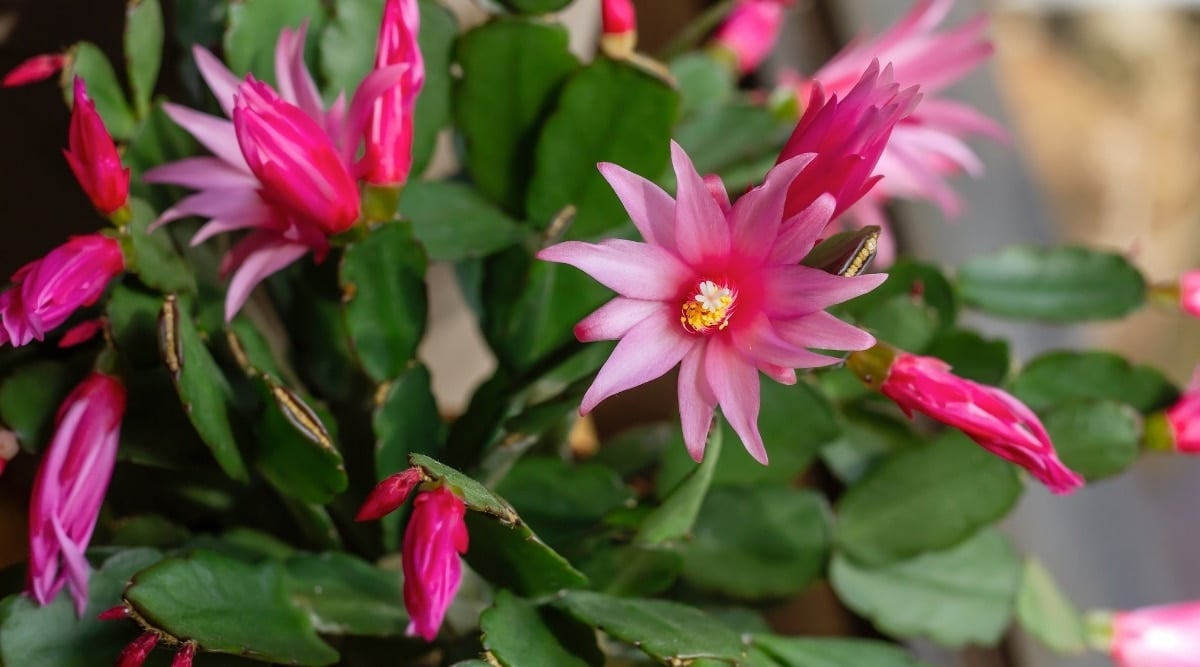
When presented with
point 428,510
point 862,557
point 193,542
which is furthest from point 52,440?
point 862,557

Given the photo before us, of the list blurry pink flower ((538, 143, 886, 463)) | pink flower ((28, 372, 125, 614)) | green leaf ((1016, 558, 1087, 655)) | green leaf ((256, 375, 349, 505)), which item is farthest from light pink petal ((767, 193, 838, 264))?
green leaf ((1016, 558, 1087, 655))

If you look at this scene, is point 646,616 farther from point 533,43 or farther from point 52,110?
point 52,110

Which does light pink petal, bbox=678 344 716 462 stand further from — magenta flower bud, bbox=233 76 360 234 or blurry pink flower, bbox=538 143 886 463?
magenta flower bud, bbox=233 76 360 234

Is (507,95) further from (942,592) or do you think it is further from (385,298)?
(942,592)

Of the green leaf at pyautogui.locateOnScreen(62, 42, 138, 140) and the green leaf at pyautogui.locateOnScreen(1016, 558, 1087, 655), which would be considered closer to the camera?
the green leaf at pyautogui.locateOnScreen(62, 42, 138, 140)

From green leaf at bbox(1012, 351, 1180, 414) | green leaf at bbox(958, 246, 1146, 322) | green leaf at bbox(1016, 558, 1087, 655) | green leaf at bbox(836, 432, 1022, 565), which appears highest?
green leaf at bbox(958, 246, 1146, 322)

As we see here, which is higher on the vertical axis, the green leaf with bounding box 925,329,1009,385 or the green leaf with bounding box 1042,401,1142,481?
the green leaf with bounding box 925,329,1009,385

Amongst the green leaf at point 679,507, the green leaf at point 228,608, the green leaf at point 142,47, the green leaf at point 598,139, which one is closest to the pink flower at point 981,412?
the green leaf at point 679,507

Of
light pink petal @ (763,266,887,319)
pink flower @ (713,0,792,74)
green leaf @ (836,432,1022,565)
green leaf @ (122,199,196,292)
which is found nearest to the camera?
light pink petal @ (763,266,887,319)
